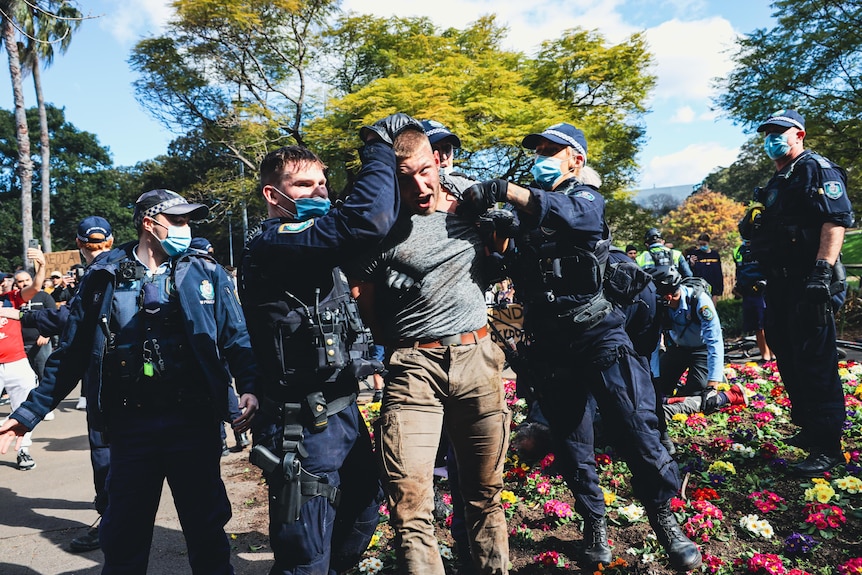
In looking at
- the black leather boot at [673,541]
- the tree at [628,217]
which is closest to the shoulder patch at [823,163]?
the black leather boot at [673,541]

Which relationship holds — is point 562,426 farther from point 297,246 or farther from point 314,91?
point 314,91

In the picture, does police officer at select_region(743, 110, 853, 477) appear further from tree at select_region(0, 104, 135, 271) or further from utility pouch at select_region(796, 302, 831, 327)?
tree at select_region(0, 104, 135, 271)

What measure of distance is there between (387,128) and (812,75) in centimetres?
1638

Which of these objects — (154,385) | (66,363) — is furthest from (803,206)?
(66,363)

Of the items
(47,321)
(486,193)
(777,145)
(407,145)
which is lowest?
(47,321)

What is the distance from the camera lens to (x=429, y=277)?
252 centimetres

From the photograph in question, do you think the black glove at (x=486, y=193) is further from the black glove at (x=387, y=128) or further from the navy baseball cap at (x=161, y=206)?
the navy baseball cap at (x=161, y=206)

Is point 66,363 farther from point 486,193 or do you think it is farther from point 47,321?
point 47,321

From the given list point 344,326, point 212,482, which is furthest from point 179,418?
point 344,326

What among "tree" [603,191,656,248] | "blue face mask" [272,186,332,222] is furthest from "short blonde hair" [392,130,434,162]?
"tree" [603,191,656,248]

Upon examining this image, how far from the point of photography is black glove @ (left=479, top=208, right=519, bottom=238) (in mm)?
2598

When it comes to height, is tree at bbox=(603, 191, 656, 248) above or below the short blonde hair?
above

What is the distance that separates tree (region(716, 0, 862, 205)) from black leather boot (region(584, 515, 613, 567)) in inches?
579

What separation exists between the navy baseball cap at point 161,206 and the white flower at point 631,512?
297 centimetres
